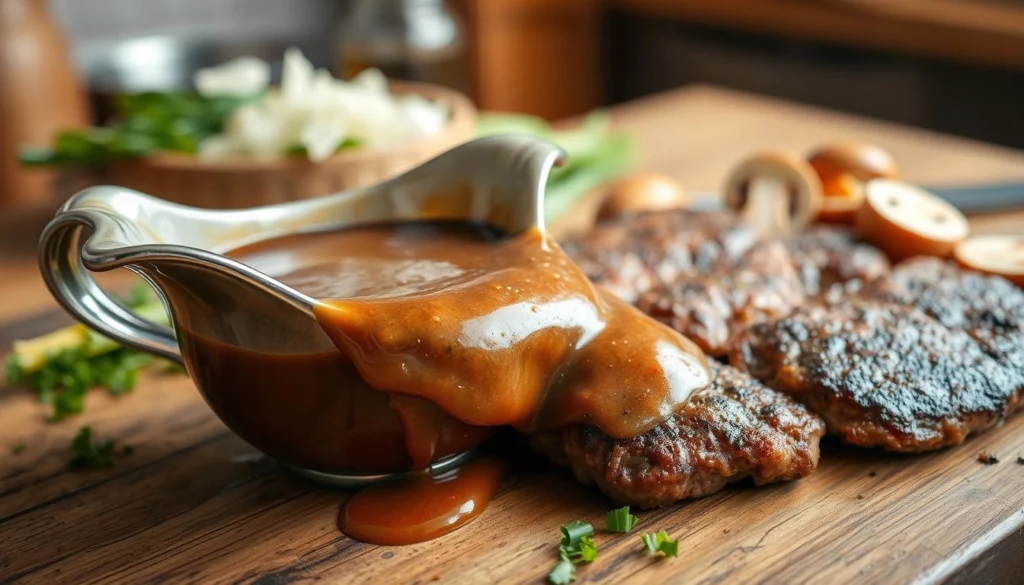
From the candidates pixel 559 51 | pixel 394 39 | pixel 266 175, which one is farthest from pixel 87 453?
pixel 559 51

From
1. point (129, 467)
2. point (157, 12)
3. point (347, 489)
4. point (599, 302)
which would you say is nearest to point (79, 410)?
point (129, 467)

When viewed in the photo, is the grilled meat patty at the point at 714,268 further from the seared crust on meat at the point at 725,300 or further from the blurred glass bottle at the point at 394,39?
the blurred glass bottle at the point at 394,39

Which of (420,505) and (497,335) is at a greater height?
(497,335)

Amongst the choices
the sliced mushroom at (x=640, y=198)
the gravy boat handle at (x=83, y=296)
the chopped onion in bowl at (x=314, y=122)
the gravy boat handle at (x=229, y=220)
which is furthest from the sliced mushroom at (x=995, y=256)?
the gravy boat handle at (x=83, y=296)

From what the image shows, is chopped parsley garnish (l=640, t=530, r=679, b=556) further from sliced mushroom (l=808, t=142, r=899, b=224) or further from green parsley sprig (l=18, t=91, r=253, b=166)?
green parsley sprig (l=18, t=91, r=253, b=166)

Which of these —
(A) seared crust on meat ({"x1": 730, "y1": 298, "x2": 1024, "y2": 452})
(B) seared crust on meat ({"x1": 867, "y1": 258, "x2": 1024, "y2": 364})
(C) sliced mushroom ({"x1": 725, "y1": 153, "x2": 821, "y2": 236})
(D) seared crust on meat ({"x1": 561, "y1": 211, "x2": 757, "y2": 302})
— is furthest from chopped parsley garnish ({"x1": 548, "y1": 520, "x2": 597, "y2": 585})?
(C) sliced mushroom ({"x1": 725, "y1": 153, "x2": 821, "y2": 236})

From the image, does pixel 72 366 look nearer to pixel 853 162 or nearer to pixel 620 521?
pixel 620 521
